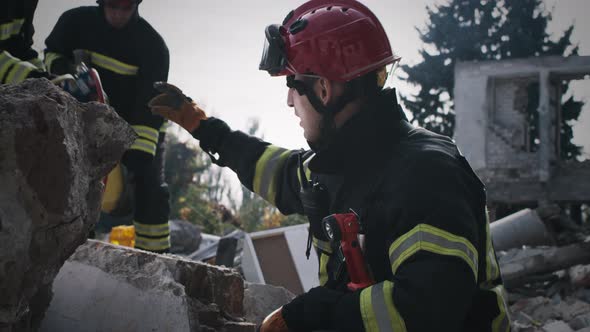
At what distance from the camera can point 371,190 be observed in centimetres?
221

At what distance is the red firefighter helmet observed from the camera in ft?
7.96

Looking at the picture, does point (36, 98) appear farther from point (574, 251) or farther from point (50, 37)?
point (574, 251)

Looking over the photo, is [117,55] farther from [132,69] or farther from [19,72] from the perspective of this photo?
[19,72]

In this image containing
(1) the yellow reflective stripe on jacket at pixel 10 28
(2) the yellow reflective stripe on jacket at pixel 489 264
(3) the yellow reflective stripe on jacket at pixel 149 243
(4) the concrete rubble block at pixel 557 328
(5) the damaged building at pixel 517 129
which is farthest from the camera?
(5) the damaged building at pixel 517 129

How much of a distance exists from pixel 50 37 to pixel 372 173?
2.95 metres

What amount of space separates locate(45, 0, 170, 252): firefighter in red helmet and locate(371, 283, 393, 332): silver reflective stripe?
91.0 inches

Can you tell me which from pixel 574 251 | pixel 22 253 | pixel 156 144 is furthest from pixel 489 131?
pixel 22 253

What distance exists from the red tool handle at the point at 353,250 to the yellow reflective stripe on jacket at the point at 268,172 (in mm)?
795

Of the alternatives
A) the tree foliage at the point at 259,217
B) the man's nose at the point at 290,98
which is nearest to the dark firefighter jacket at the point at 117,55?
the man's nose at the point at 290,98

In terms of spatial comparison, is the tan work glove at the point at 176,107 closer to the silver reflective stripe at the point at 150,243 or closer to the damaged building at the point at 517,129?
the silver reflective stripe at the point at 150,243

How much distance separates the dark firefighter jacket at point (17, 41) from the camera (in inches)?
130

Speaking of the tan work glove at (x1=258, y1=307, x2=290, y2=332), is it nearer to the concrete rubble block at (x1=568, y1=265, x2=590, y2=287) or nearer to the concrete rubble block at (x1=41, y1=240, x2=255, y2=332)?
the concrete rubble block at (x1=41, y1=240, x2=255, y2=332)

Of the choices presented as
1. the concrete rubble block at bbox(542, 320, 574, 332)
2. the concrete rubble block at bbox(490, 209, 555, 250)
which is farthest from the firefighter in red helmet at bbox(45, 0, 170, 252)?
the concrete rubble block at bbox(490, 209, 555, 250)

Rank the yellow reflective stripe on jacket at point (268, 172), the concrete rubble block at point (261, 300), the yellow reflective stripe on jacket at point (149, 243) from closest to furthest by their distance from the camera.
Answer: the yellow reflective stripe on jacket at point (268, 172) → the concrete rubble block at point (261, 300) → the yellow reflective stripe on jacket at point (149, 243)
